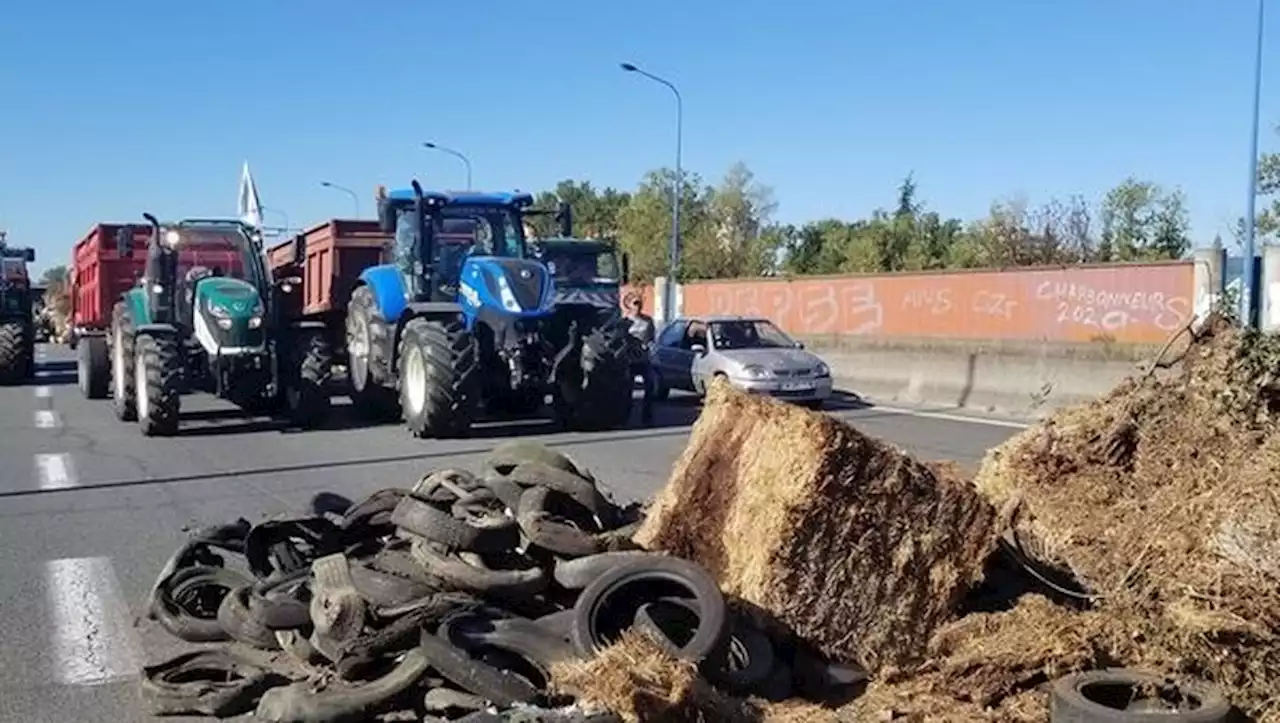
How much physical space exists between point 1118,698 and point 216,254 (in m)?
14.9

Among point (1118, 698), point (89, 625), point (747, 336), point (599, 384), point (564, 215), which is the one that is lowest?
point (89, 625)

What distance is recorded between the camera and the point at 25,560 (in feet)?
28.3

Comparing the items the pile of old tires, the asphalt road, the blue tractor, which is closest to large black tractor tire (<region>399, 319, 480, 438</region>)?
the blue tractor

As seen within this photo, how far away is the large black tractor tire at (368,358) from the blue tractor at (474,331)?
3 cm

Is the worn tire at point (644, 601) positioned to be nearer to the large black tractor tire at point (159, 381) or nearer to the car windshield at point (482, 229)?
the large black tractor tire at point (159, 381)

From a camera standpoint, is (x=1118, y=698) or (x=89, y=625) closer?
(x=1118, y=698)

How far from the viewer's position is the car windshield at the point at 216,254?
17.2m

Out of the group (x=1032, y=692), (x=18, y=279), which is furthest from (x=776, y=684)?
(x=18, y=279)

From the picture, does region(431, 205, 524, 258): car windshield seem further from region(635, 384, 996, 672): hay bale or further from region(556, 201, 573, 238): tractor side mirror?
region(635, 384, 996, 672): hay bale

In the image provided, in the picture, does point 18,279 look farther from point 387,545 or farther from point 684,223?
point 684,223

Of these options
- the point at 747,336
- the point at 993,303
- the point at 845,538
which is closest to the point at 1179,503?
the point at 845,538

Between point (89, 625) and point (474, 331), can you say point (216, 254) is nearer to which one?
point (474, 331)

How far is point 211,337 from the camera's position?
1584 centimetres

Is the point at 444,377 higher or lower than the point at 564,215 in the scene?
lower
